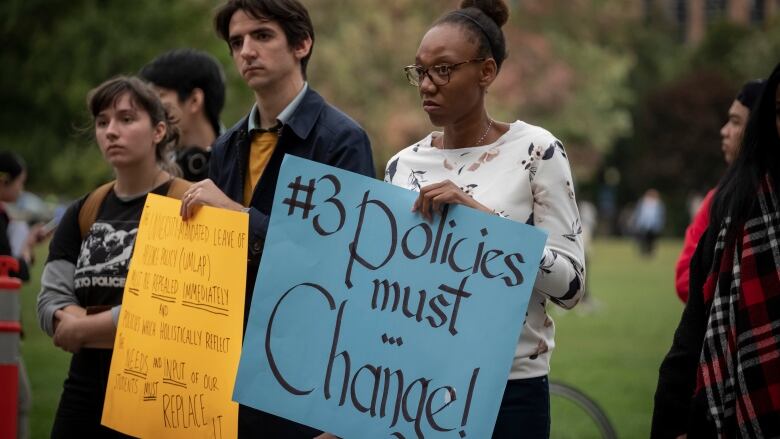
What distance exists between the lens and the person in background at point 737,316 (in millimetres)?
3084

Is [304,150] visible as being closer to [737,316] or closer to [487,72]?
[487,72]

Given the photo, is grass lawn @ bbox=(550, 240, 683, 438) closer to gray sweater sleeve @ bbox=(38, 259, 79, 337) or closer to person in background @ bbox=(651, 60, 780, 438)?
gray sweater sleeve @ bbox=(38, 259, 79, 337)

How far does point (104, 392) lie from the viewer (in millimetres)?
4238

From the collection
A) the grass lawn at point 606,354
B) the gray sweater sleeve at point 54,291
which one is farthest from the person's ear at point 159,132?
the grass lawn at point 606,354

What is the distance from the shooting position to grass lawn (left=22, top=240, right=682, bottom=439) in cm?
931

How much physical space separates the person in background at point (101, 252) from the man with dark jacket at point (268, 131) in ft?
1.51

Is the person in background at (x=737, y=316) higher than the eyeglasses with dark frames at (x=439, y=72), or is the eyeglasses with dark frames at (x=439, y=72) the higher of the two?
the eyeglasses with dark frames at (x=439, y=72)

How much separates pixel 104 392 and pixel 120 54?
57.0 feet

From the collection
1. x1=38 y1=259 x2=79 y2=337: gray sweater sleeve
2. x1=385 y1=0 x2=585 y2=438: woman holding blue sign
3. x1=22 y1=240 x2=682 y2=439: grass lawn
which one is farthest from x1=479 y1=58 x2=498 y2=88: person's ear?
x1=22 y1=240 x2=682 y2=439: grass lawn

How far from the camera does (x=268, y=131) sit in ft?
13.3

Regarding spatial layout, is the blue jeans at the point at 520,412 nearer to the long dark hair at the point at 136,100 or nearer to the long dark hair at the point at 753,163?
the long dark hair at the point at 753,163

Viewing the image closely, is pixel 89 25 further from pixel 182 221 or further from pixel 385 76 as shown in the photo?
pixel 385 76

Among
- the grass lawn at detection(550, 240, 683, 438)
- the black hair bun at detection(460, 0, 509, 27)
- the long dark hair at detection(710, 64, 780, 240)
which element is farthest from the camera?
the grass lawn at detection(550, 240, 683, 438)

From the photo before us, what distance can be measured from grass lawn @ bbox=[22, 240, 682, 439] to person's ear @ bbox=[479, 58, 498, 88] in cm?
360
